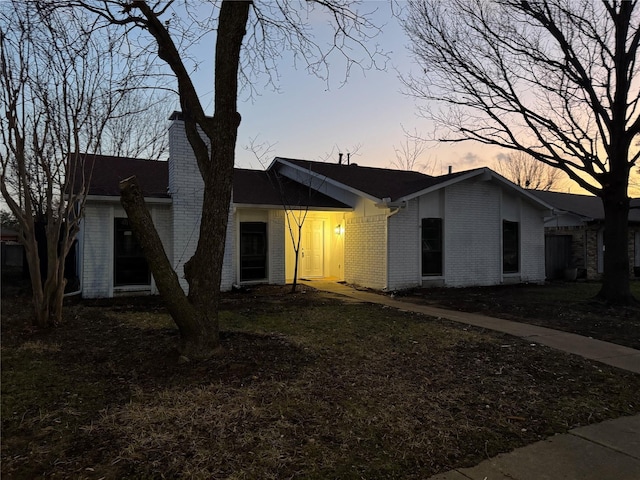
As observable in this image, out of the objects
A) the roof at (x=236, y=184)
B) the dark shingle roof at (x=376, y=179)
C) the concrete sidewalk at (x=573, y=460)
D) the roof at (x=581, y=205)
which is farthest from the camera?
the roof at (x=581, y=205)

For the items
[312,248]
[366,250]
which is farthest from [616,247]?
[312,248]

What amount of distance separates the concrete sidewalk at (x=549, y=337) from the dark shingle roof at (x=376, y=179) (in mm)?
3731

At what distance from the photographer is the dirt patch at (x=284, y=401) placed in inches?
119

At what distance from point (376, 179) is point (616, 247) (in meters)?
7.55

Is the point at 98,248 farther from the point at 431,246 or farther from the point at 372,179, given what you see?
the point at 431,246

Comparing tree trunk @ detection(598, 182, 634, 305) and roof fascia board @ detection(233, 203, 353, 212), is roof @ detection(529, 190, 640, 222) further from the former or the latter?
roof fascia board @ detection(233, 203, 353, 212)

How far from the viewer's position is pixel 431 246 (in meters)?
13.6

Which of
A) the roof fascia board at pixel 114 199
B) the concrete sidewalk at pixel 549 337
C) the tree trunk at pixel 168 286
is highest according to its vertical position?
the roof fascia board at pixel 114 199

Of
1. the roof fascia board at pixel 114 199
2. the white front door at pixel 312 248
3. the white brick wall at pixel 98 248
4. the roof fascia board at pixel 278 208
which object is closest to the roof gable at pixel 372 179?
the roof fascia board at pixel 278 208

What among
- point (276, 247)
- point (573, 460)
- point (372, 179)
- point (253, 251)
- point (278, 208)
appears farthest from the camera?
point (372, 179)

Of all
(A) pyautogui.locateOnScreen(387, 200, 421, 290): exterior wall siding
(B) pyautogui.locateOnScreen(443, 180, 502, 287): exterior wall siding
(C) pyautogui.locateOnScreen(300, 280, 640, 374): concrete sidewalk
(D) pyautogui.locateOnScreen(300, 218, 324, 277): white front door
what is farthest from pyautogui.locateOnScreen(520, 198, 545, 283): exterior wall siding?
(D) pyautogui.locateOnScreen(300, 218, 324, 277): white front door

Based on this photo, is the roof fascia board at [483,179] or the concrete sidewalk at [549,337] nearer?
the concrete sidewalk at [549,337]

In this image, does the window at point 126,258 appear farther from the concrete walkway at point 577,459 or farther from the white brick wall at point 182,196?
the concrete walkway at point 577,459

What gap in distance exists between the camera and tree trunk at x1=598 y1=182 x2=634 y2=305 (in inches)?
417
